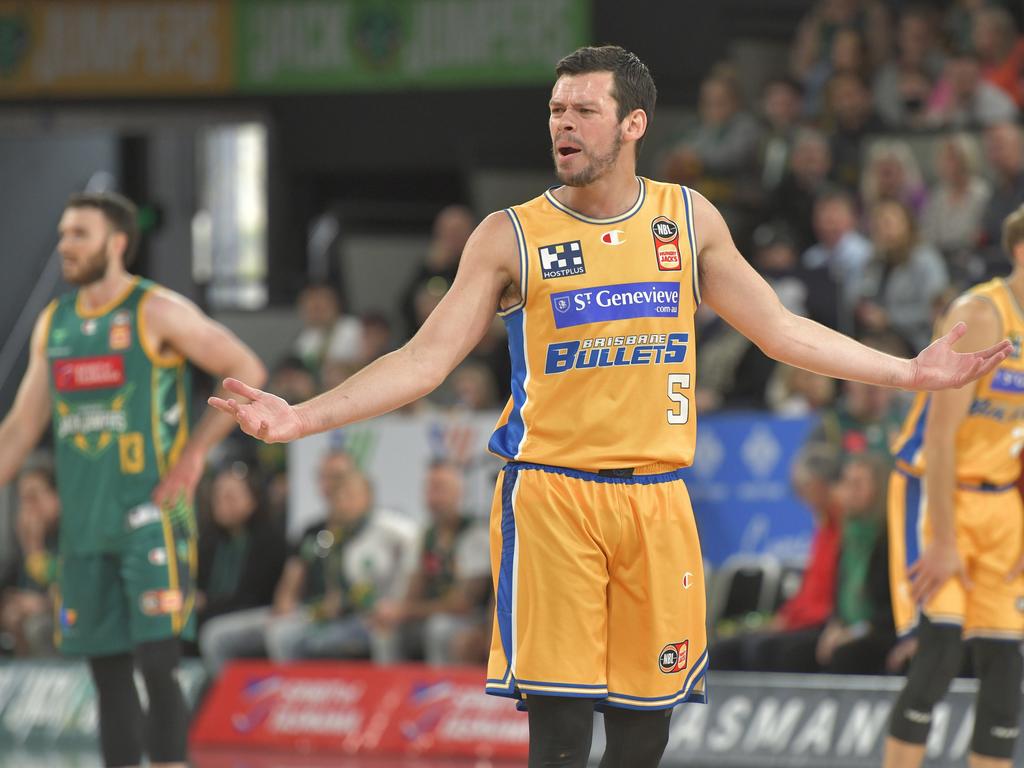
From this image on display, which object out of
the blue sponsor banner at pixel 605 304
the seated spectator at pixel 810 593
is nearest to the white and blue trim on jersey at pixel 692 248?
the blue sponsor banner at pixel 605 304

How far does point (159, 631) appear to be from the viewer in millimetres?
6559

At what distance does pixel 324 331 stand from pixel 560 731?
8.90 meters

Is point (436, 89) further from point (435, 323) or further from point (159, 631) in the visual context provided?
point (435, 323)

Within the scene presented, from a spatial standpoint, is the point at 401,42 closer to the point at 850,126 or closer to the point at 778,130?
the point at 778,130

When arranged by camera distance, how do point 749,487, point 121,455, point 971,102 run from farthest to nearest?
point 971,102 → point 749,487 → point 121,455

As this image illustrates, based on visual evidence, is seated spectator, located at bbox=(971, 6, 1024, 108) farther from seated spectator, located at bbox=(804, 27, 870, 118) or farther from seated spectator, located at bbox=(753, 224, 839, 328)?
seated spectator, located at bbox=(753, 224, 839, 328)

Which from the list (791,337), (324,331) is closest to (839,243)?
(324,331)

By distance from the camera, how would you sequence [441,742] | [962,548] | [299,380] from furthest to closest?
1. [299,380]
2. [441,742]
3. [962,548]

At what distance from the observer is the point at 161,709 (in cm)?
653

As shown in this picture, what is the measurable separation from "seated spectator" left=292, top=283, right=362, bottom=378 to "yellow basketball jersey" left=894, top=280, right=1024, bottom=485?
7.02 metres

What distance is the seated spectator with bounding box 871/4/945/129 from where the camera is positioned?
12.4 metres

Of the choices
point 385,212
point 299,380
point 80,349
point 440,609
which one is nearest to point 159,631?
point 80,349

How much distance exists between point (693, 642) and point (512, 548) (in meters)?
0.53

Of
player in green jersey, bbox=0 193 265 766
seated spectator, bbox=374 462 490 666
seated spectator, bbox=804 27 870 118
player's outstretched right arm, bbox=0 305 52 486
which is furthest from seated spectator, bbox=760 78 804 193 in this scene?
player's outstretched right arm, bbox=0 305 52 486
